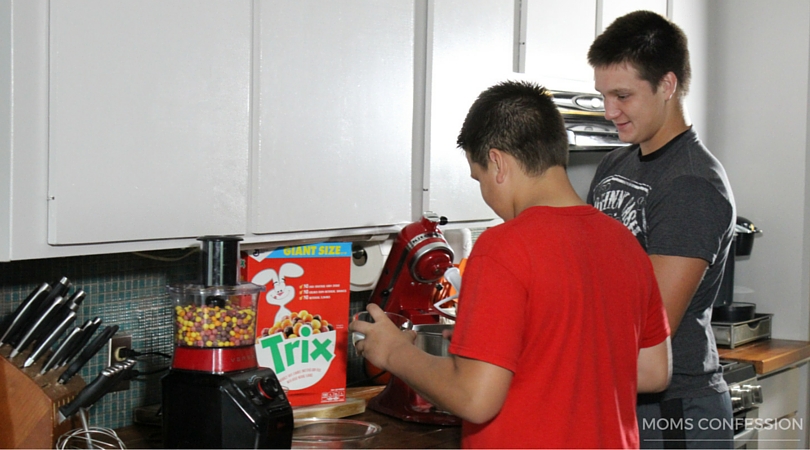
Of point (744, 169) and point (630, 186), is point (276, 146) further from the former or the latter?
point (744, 169)

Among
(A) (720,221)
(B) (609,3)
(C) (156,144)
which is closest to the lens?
(C) (156,144)

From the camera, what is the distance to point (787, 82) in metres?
3.28

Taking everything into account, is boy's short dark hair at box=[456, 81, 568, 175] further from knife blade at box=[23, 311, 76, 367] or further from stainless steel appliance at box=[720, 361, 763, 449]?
stainless steel appliance at box=[720, 361, 763, 449]

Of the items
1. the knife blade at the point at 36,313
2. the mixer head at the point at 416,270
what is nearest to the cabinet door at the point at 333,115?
the mixer head at the point at 416,270

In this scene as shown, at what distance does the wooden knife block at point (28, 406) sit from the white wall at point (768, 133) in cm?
277

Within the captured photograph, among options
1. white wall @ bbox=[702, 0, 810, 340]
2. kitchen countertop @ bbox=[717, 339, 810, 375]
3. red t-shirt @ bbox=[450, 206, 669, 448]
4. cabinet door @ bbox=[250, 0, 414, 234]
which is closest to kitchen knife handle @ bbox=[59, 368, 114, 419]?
cabinet door @ bbox=[250, 0, 414, 234]

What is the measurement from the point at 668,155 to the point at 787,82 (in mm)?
1806

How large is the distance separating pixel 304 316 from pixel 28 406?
71 centimetres

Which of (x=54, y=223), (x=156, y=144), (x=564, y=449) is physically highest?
(x=156, y=144)

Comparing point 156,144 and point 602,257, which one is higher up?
point 156,144

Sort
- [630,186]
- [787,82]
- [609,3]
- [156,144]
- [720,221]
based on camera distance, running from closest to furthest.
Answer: [156,144], [720,221], [630,186], [609,3], [787,82]

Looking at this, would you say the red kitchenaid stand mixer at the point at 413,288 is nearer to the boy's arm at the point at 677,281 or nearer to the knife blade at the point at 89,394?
the boy's arm at the point at 677,281

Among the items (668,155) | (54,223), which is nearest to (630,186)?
(668,155)

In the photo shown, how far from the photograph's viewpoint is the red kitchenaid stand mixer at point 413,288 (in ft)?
6.45
